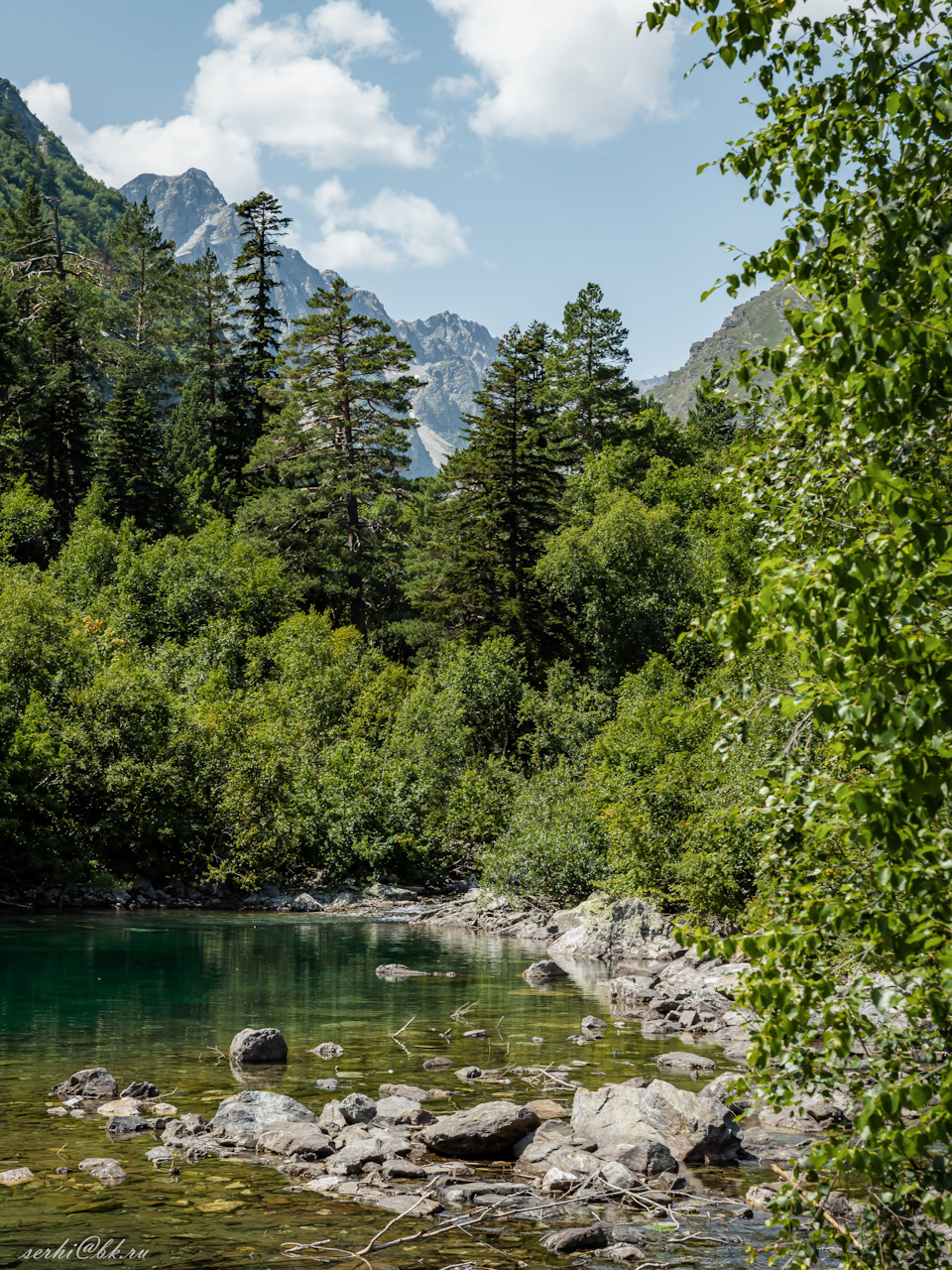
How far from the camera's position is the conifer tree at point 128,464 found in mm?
67562

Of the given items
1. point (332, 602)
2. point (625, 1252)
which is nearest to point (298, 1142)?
point (625, 1252)

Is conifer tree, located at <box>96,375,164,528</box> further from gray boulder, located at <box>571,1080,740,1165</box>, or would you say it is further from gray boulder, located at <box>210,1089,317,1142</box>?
gray boulder, located at <box>571,1080,740,1165</box>

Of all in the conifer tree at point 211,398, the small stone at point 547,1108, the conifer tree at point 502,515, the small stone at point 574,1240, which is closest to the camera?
the small stone at point 574,1240

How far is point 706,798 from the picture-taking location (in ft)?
94.8

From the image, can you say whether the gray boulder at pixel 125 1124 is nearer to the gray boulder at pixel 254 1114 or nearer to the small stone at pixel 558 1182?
the gray boulder at pixel 254 1114

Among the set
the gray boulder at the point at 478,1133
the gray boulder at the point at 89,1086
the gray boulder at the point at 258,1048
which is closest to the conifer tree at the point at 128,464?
the gray boulder at the point at 258,1048

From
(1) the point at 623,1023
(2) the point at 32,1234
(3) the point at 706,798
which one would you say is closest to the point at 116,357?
(3) the point at 706,798

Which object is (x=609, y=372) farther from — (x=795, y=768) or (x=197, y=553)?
(x=795, y=768)

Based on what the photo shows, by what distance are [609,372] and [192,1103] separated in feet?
217

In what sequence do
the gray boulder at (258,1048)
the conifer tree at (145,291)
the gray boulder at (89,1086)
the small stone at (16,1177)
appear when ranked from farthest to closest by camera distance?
the conifer tree at (145,291) → the gray boulder at (258,1048) → the gray boulder at (89,1086) → the small stone at (16,1177)

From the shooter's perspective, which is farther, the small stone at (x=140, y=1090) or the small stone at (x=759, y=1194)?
the small stone at (x=140, y=1090)

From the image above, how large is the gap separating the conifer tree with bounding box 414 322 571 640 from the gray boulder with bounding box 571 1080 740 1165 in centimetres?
4343

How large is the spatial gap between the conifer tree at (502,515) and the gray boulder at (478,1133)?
43969mm

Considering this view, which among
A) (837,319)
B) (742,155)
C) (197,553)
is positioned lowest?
(837,319)
